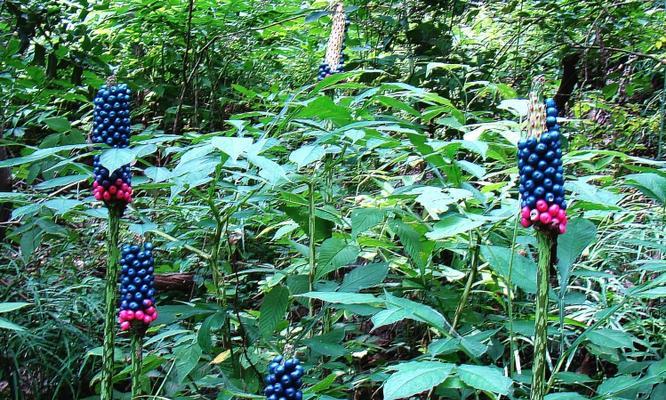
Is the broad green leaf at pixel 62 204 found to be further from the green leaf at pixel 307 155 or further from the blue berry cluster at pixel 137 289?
the green leaf at pixel 307 155

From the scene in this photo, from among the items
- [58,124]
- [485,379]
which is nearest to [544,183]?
[485,379]

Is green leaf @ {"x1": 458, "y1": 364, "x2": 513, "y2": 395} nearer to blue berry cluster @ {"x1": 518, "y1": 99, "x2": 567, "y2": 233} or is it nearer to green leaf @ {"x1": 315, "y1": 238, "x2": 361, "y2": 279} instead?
blue berry cluster @ {"x1": 518, "y1": 99, "x2": 567, "y2": 233}

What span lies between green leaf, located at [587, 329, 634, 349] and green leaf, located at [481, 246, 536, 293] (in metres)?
0.18

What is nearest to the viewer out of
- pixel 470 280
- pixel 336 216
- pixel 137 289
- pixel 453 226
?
pixel 453 226

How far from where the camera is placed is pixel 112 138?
164cm

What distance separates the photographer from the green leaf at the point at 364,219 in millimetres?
1572

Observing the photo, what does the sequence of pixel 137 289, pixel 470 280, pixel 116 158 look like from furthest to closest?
pixel 470 280 < pixel 137 289 < pixel 116 158

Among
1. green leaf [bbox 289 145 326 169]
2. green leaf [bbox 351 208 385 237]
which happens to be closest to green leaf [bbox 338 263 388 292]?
green leaf [bbox 351 208 385 237]

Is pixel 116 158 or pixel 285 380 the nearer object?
pixel 285 380

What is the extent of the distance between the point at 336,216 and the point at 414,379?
886mm

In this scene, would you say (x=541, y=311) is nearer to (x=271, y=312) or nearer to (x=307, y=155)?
(x=307, y=155)

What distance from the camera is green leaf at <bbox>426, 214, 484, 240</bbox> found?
1.31m

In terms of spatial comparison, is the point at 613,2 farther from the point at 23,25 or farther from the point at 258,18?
the point at 23,25

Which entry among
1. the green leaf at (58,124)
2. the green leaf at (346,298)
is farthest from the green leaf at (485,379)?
the green leaf at (58,124)
